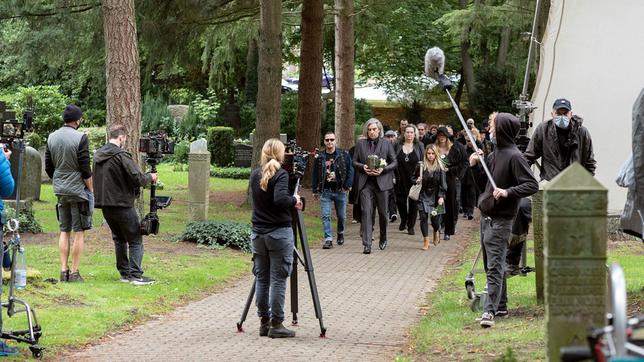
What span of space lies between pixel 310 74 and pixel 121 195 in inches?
643

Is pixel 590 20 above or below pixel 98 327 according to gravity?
above

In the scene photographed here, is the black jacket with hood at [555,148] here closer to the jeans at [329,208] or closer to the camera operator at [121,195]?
the camera operator at [121,195]

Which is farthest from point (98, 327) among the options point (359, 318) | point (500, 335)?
point (500, 335)

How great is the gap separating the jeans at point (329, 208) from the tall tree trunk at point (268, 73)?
3587 mm

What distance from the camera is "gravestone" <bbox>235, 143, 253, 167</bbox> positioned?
40.9m

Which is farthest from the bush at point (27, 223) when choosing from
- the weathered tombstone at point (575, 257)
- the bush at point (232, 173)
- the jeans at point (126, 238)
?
the bush at point (232, 173)

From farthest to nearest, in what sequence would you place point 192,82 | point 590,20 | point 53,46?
point 192,82, point 53,46, point 590,20

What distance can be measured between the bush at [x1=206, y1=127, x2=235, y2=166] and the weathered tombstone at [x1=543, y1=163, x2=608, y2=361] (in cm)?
3498

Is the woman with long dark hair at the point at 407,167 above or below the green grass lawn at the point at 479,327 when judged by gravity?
above

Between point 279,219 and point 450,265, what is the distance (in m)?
7.54

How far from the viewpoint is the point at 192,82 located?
176 ft

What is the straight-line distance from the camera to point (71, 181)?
13.9 meters

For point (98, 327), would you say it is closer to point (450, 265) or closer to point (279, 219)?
point (279, 219)

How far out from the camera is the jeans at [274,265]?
10906 mm
